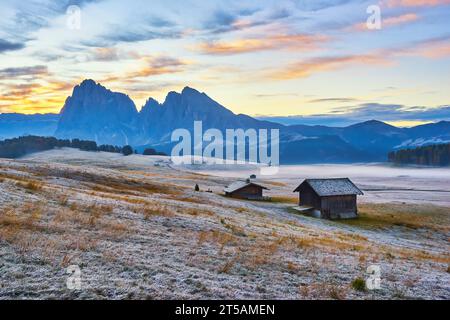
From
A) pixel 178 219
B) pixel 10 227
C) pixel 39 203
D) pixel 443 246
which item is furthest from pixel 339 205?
pixel 10 227

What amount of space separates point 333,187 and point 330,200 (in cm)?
328

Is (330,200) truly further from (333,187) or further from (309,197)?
(309,197)

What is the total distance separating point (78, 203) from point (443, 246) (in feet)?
130

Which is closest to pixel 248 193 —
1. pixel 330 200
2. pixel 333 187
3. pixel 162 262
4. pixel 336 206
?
pixel 333 187

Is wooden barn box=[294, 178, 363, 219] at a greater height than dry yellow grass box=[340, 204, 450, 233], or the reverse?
wooden barn box=[294, 178, 363, 219]

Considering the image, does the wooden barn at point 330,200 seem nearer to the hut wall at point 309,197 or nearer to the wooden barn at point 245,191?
the hut wall at point 309,197

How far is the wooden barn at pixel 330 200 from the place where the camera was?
67.2 m

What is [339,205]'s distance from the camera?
6800 cm

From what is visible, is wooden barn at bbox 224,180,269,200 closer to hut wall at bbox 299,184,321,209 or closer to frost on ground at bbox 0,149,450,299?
hut wall at bbox 299,184,321,209

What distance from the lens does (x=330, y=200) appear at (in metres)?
67.9

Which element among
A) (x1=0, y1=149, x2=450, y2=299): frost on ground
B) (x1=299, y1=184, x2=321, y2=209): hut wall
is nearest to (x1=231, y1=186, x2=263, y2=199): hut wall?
(x1=299, y1=184, x2=321, y2=209): hut wall

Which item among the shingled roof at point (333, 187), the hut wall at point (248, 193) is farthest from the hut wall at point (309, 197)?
the hut wall at point (248, 193)

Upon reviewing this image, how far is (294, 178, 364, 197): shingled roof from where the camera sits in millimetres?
67812
